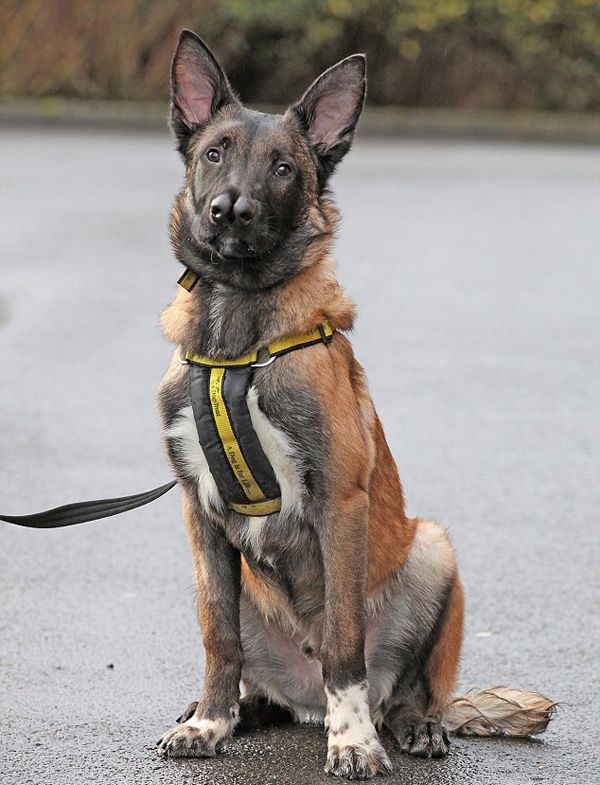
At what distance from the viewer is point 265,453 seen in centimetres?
435

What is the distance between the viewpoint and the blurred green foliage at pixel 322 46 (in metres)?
29.7

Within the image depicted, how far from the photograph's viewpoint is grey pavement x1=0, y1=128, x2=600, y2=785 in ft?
15.3

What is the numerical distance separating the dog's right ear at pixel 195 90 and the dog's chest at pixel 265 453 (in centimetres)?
87

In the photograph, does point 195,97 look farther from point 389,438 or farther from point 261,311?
point 389,438

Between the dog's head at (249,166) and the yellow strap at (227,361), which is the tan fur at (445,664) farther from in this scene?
the dog's head at (249,166)

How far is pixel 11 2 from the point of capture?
3006 cm

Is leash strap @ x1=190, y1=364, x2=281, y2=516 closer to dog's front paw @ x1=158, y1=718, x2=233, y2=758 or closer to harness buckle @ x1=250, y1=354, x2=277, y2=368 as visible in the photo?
harness buckle @ x1=250, y1=354, x2=277, y2=368

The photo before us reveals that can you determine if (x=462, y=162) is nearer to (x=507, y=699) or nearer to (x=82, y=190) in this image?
(x=82, y=190)

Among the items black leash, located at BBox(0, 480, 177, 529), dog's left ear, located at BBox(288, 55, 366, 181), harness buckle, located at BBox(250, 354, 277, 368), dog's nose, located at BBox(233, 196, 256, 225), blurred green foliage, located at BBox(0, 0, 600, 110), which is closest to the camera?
dog's nose, located at BBox(233, 196, 256, 225)

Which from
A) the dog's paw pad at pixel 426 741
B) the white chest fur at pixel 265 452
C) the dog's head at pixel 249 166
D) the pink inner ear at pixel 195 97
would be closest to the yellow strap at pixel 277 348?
the white chest fur at pixel 265 452

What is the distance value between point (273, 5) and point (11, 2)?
5292mm

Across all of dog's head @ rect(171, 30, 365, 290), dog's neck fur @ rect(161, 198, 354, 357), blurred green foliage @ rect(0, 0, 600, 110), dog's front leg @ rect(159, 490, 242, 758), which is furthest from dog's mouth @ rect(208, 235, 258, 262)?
blurred green foliage @ rect(0, 0, 600, 110)

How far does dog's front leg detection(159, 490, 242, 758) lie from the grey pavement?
0.12 meters

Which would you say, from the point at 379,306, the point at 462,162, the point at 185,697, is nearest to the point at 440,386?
the point at 379,306
